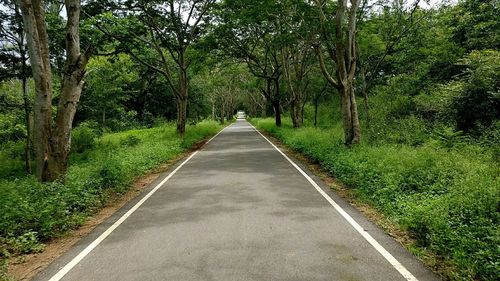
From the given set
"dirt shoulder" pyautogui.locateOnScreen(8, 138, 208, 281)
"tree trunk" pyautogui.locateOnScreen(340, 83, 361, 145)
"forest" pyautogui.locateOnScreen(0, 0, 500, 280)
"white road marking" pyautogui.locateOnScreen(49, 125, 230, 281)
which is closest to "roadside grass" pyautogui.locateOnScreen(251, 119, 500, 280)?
"forest" pyautogui.locateOnScreen(0, 0, 500, 280)

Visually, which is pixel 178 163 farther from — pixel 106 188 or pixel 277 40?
pixel 277 40

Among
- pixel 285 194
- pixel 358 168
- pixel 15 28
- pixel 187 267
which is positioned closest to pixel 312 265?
pixel 187 267

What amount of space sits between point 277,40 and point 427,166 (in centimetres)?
1415

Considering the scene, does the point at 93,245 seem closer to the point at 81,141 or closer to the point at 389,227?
the point at 389,227

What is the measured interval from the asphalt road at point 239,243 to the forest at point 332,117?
702 mm

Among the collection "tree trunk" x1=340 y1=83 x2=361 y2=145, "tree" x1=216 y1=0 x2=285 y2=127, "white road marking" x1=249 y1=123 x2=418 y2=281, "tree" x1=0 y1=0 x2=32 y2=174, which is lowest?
"white road marking" x1=249 y1=123 x2=418 y2=281

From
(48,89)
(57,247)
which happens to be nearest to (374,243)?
(57,247)

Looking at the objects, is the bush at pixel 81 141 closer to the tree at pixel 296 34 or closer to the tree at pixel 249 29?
the tree at pixel 249 29

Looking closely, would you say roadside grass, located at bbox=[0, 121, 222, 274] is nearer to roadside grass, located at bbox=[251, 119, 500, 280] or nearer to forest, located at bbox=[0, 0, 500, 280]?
forest, located at bbox=[0, 0, 500, 280]

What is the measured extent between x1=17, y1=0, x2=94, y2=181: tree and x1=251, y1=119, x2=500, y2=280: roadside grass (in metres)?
7.18

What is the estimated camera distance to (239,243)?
5406 millimetres

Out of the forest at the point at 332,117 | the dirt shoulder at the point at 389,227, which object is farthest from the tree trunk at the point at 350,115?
the dirt shoulder at the point at 389,227

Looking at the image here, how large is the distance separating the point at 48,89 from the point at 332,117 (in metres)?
28.7

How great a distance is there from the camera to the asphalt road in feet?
14.6
